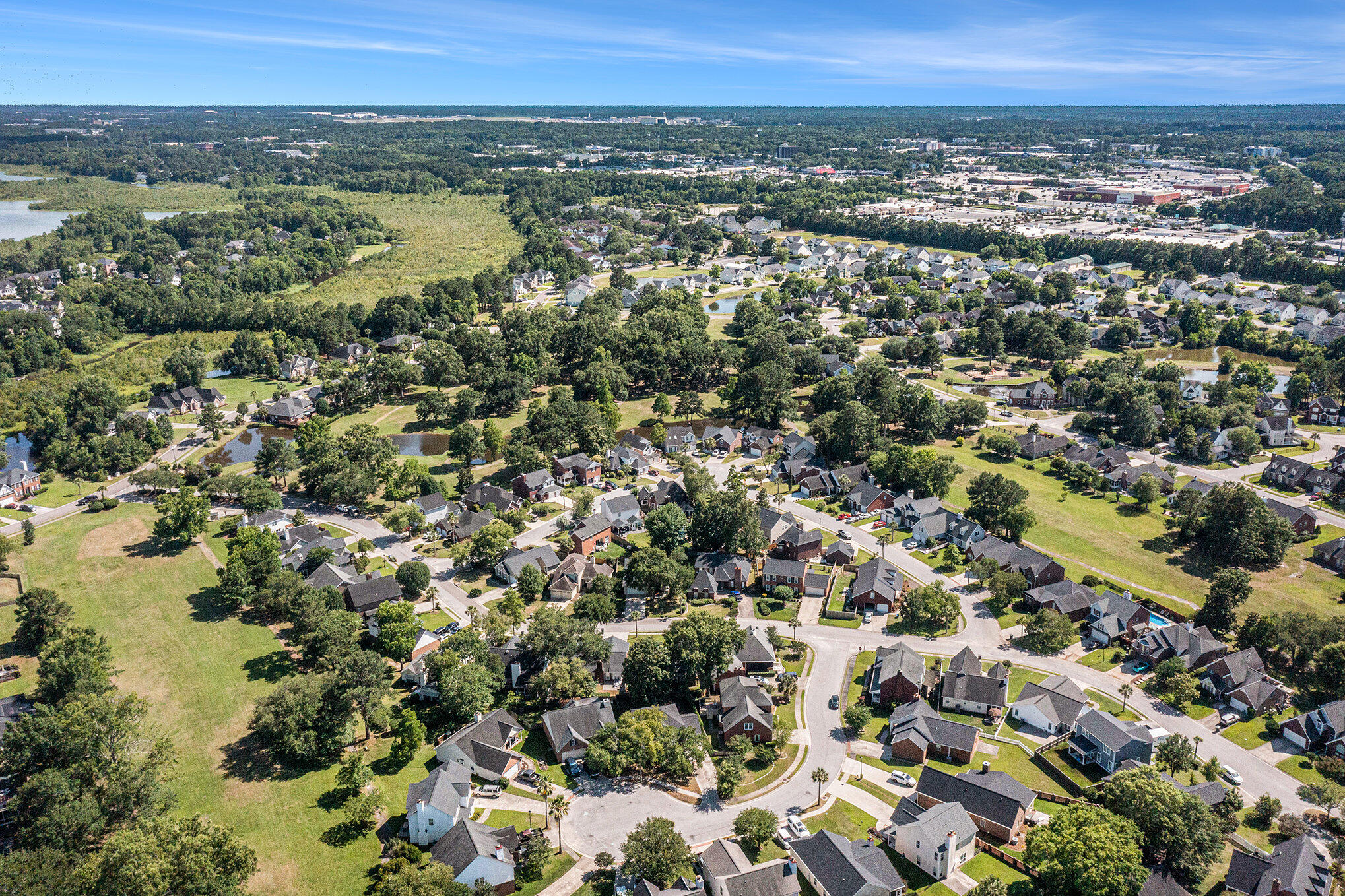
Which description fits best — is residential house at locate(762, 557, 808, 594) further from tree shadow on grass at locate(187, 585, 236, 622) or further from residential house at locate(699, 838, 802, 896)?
tree shadow on grass at locate(187, 585, 236, 622)

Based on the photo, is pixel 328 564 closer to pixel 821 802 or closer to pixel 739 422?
pixel 821 802

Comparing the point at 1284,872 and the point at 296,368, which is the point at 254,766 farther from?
the point at 296,368

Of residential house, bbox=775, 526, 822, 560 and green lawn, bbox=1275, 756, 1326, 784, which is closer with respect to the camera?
green lawn, bbox=1275, 756, 1326, 784

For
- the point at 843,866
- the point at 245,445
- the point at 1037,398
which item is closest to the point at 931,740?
the point at 843,866

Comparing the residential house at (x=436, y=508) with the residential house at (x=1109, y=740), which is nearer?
the residential house at (x=1109, y=740)

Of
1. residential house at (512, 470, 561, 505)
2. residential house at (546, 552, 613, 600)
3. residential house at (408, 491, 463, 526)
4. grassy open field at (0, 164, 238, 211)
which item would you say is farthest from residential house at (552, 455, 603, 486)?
grassy open field at (0, 164, 238, 211)

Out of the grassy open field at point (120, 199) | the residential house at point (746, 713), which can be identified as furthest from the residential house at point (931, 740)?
the grassy open field at point (120, 199)

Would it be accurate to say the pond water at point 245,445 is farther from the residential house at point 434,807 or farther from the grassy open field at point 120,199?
the grassy open field at point 120,199
